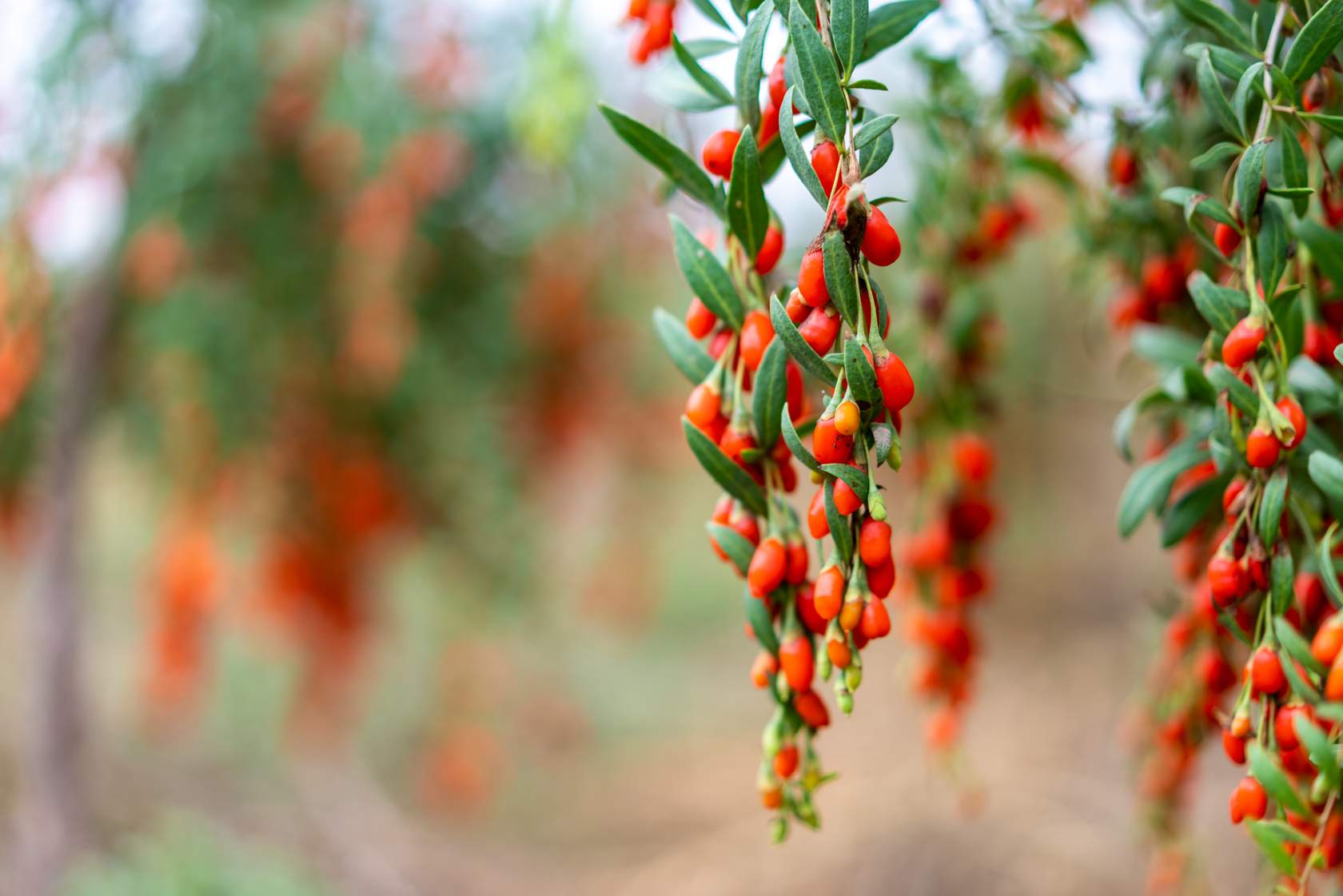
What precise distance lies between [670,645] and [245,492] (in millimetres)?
3862

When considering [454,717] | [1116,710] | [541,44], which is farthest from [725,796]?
[541,44]

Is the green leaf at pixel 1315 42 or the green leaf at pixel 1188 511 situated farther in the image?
the green leaf at pixel 1188 511

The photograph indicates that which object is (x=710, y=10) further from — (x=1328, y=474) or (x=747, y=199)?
(x=1328, y=474)

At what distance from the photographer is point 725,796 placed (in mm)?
3420

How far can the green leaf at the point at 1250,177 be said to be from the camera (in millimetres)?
399

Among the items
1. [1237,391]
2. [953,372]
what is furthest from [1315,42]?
[953,372]

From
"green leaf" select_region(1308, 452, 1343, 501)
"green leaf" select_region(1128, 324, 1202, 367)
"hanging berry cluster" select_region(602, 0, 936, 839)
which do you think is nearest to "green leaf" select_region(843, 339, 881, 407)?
"hanging berry cluster" select_region(602, 0, 936, 839)

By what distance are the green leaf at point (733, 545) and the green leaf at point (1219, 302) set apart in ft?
0.71

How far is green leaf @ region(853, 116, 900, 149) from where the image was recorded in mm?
368

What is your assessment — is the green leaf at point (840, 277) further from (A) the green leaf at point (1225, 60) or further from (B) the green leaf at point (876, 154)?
(A) the green leaf at point (1225, 60)

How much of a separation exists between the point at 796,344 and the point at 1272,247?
0.22m

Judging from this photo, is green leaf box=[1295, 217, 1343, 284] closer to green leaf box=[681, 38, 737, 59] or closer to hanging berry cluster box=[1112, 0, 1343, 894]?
hanging berry cluster box=[1112, 0, 1343, 894]

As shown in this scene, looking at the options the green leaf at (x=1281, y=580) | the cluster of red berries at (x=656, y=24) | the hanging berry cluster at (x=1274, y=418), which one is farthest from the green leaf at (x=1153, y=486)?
the cluster of red berries at (x=656, y=24)

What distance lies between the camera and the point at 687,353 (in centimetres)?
47
